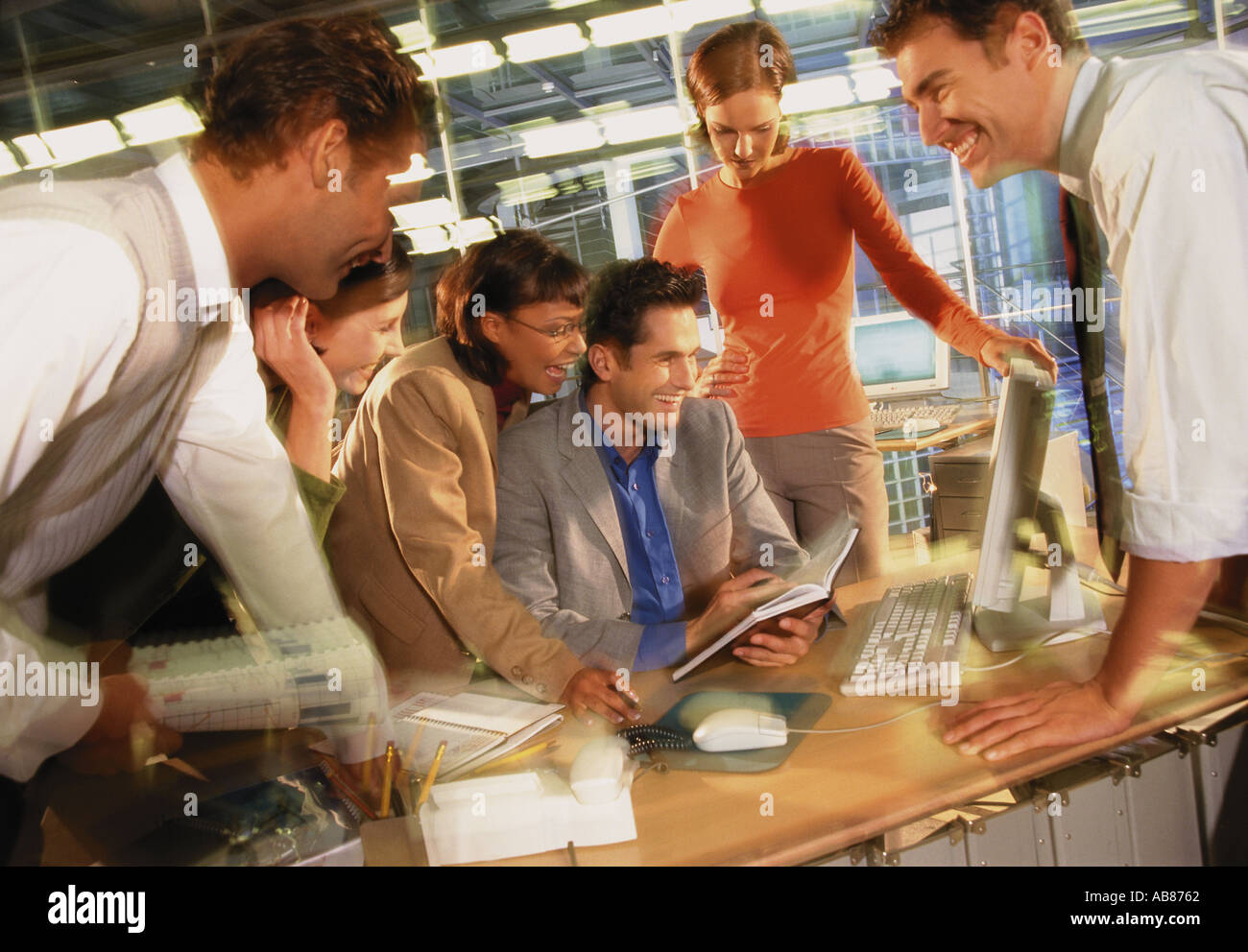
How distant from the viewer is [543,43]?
5.98ft

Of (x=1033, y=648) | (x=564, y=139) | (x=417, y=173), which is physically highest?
(x=564, y=139)

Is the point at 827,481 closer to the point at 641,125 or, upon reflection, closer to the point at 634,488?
the point at 634,488

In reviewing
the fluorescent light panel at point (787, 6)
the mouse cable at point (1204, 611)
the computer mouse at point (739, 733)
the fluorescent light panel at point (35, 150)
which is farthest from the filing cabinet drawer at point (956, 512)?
the fluorescent light panel at point (35, 150)

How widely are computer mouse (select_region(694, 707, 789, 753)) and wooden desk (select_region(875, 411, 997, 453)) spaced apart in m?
0.82

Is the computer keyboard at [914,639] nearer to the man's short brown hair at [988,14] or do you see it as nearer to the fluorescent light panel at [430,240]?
the man's short brown hair at [988,14]

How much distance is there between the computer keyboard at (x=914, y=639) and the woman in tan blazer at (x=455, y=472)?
0.44m

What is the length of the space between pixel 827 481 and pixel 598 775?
1.10m

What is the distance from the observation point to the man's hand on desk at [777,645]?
48.5 inches

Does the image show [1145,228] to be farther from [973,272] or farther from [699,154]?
[699,154]

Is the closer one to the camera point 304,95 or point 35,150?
point 304,95

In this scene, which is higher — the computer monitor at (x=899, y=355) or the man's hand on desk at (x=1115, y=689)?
the computer monitor at (x=899, y=355)

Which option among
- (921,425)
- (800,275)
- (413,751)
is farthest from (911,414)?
(413,751)

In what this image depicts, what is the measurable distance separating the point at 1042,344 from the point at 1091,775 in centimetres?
87

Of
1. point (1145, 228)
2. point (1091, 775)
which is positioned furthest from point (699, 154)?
point (1091, 775)
